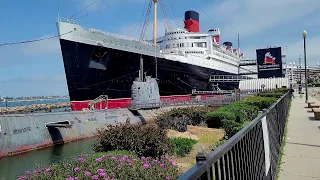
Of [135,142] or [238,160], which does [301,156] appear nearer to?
[135,142]

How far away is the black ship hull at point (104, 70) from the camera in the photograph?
2672cm

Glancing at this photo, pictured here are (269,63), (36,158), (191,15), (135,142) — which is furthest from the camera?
(269,63)

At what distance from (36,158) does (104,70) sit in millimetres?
14919

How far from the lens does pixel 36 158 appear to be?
14930 millimetres

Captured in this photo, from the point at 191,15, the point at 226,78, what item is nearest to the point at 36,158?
the point at 226,78

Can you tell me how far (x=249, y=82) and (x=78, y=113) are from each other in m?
44.7

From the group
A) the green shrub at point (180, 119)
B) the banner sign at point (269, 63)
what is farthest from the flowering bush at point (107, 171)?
the banner sign at point (269, 63)

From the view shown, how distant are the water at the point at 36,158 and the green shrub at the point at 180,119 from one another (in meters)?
4.39

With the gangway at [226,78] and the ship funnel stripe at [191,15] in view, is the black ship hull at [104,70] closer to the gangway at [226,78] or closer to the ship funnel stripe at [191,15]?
the gangway at [226,78]

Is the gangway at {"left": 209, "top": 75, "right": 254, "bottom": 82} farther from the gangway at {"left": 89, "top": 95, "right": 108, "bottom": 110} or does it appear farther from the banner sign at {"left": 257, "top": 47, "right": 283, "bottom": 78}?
the gangway at {"left": 89, "top": 95, "right": 108, "bottom": 110}

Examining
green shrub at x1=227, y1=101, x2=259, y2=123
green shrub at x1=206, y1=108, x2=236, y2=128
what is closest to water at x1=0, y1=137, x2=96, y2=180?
green shrub at x1=206, y1=108, x2=236, y2=128

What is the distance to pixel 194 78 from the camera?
43344mm

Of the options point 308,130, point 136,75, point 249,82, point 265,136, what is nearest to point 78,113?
point 136,75

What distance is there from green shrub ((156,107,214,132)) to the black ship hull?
1054 centimetres
